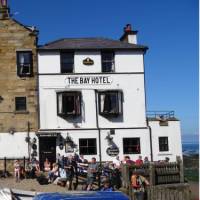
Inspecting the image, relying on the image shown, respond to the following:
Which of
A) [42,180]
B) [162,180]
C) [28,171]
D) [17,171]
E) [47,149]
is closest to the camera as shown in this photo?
[162,180]

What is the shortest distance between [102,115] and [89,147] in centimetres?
229

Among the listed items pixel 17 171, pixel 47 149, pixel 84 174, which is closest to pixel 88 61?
pixel 47 149

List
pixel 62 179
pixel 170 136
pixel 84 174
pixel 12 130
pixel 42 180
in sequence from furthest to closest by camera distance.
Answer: pixel 170 136 → pixel 12 130 → pixel 84 174 → pixel 42 180 → pixel 62 179

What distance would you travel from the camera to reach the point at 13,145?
34.9 metres

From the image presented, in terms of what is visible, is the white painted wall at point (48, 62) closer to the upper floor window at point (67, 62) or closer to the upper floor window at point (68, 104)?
the upper floor window at point (67, 62)

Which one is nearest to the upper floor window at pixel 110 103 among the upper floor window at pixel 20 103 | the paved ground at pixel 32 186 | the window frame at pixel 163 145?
the window frame at pixel 163 145

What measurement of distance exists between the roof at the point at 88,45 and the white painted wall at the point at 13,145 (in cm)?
605

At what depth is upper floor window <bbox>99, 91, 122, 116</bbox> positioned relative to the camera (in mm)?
35781

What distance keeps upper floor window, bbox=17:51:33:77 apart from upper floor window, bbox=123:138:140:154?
7768mm

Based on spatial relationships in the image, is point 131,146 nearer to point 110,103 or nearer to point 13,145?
point 110,103

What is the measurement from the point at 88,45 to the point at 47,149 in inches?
301

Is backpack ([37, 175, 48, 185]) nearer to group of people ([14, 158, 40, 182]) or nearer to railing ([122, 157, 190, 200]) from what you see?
group of people ([14, 158, 40, 182])

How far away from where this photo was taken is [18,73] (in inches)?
1404

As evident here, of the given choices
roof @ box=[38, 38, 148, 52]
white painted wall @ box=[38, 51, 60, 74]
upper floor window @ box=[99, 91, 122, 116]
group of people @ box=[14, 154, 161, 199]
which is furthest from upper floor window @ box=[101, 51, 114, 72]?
group of people @ box=[14, 154, 161, 199]
